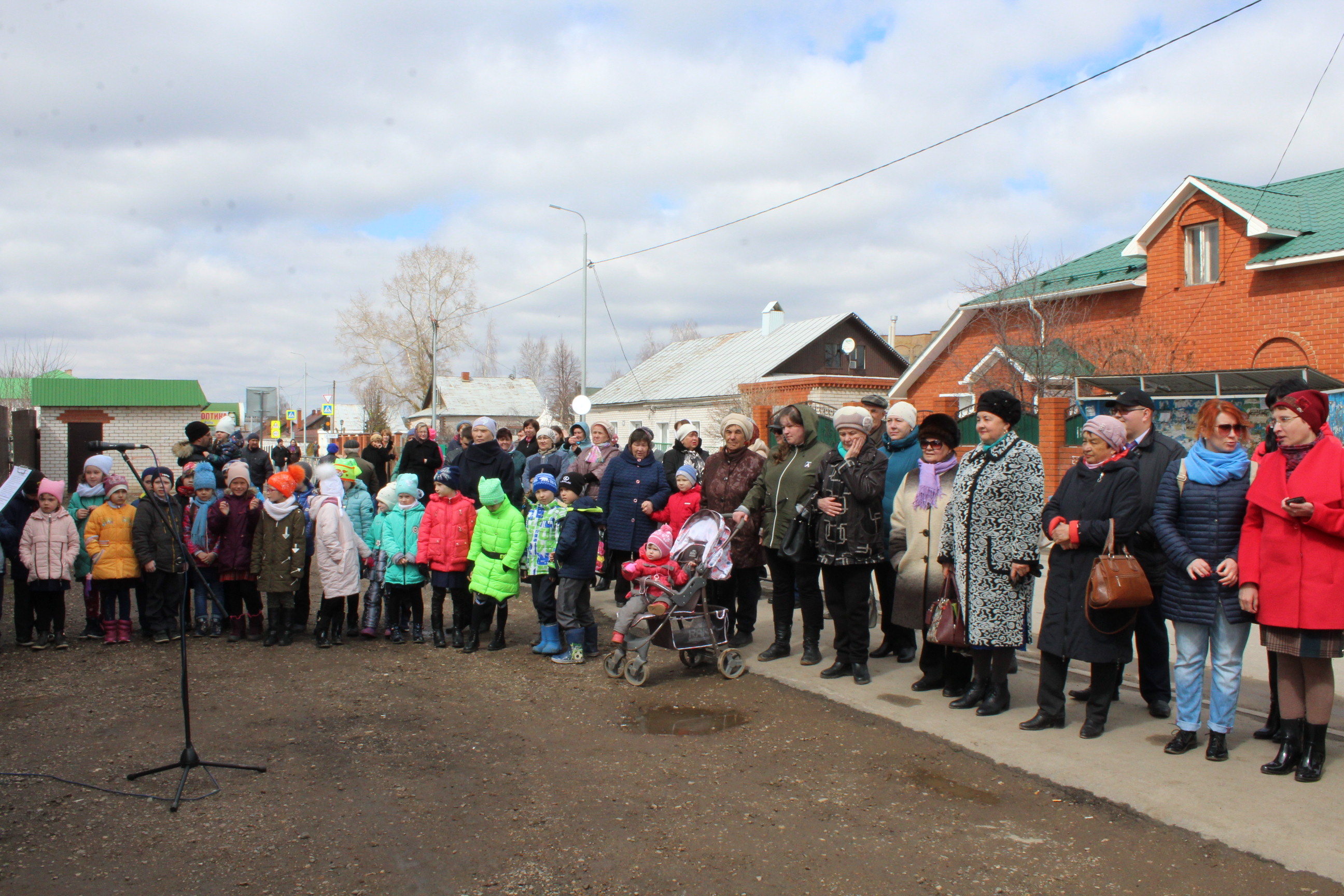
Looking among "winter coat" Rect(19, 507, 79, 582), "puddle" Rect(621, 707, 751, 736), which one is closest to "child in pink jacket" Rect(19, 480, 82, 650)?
"winter coat" Rect(19, 507, 79, 582)

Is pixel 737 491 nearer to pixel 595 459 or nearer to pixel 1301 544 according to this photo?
pixel 595 459

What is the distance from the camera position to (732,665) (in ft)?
22.7

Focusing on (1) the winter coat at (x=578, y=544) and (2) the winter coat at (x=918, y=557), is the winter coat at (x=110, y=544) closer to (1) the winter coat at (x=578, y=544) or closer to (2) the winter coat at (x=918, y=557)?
(1) the winter coat at (x=578, y=544)

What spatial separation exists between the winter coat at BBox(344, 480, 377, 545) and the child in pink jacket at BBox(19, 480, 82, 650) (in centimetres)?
232

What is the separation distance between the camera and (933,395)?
84.8 ft

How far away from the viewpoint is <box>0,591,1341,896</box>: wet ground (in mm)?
3754

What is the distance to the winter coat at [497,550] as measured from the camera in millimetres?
7906

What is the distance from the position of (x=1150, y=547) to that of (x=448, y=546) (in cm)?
552

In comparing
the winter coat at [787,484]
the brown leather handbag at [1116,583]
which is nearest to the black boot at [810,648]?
the winter coat at [787,484]

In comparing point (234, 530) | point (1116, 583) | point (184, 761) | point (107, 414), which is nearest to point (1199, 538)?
point (1116, 583)

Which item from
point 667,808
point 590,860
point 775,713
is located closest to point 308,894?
point 590,860

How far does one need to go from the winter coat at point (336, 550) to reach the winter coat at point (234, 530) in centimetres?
13

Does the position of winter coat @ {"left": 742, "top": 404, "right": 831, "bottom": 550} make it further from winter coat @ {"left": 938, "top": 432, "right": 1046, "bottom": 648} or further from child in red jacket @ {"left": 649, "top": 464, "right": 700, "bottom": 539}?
winter coat @ {"left": 938, "top": 432, "right": 1046, "bottom": 648}

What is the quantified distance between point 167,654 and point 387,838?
16.1 feet
